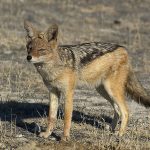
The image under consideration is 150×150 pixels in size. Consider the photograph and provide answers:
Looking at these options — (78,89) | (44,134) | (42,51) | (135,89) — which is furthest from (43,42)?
(78,89)

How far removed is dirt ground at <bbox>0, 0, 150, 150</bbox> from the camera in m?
8.80

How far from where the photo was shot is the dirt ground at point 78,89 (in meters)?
8.80

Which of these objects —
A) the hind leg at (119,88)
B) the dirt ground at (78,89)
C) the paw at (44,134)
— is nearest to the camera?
the dirt ground at (78,89)

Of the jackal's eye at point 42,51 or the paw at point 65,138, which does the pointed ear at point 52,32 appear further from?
the paw at point 65,138

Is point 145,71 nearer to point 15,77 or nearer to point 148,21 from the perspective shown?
point 15,77

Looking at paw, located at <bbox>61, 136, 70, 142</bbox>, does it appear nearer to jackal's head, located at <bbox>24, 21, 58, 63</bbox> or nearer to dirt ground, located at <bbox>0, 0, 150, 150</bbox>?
dirt ground, located at <bbox>0, 0, 150, 150</bbox>

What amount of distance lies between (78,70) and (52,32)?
78 centimetres

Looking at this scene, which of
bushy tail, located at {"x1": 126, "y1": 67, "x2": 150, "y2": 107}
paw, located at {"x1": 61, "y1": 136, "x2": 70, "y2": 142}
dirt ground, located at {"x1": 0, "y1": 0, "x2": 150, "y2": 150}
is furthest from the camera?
bushy tail, located at {"x1": 126, "y1": 67, "x2": 150, "y2": 107}

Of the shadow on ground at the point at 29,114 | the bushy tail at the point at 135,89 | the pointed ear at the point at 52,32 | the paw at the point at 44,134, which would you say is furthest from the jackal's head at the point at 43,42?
A: the bushy tail at the point at 135,89

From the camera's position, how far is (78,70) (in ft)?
30.1

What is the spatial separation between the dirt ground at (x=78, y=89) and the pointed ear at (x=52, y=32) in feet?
4.74

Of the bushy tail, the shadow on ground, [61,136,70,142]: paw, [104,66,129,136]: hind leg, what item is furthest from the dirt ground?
the bushy tail

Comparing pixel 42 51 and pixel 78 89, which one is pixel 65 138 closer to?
pixel 42 51

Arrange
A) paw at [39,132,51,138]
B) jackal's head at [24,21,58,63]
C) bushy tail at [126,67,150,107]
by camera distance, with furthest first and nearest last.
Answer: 1. bushy tail at [126,67,150,107]
2. paw at [39,132,51,138]
3. jackal's head at [24,21,58,63]
